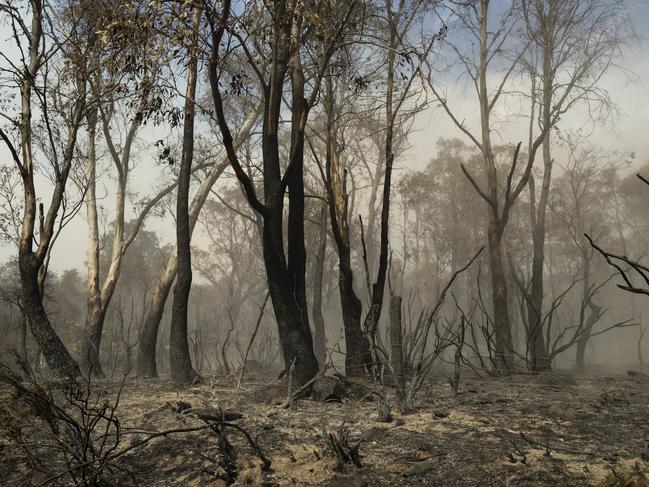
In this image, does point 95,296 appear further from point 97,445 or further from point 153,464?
point 153,464

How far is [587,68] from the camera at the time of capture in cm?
1076

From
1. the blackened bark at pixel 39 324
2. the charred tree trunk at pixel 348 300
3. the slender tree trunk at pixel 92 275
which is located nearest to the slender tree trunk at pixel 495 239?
the charred tree trunk at pixel 348 300

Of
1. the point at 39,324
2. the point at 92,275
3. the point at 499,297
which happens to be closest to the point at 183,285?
the point at 39,324

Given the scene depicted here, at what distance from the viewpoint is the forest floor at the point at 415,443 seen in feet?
9.77

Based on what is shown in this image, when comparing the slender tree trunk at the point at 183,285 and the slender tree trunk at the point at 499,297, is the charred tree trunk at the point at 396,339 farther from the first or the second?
the slender tree trunk at the point at 499,297

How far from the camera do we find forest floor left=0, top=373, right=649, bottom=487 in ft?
9.77

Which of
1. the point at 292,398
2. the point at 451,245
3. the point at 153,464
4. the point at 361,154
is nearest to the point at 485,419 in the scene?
the point at 292,398

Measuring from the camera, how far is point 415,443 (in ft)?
11.8

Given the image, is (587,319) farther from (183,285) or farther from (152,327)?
(152,327)

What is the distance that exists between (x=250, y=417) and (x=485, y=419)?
216 cm

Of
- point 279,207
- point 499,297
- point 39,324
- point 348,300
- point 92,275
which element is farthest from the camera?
point 92,275

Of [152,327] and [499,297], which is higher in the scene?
[499,297]

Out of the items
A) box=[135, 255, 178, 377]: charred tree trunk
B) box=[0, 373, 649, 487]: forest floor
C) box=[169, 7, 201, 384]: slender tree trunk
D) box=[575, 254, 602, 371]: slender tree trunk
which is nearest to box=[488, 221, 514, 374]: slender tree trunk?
box=[575, 254, 602, 371]: slender tree trunk

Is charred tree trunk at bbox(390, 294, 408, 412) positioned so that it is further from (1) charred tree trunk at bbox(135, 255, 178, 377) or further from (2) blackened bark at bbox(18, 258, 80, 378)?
(1) charred tree trunk at bbox(135, 255, 178, 377)
